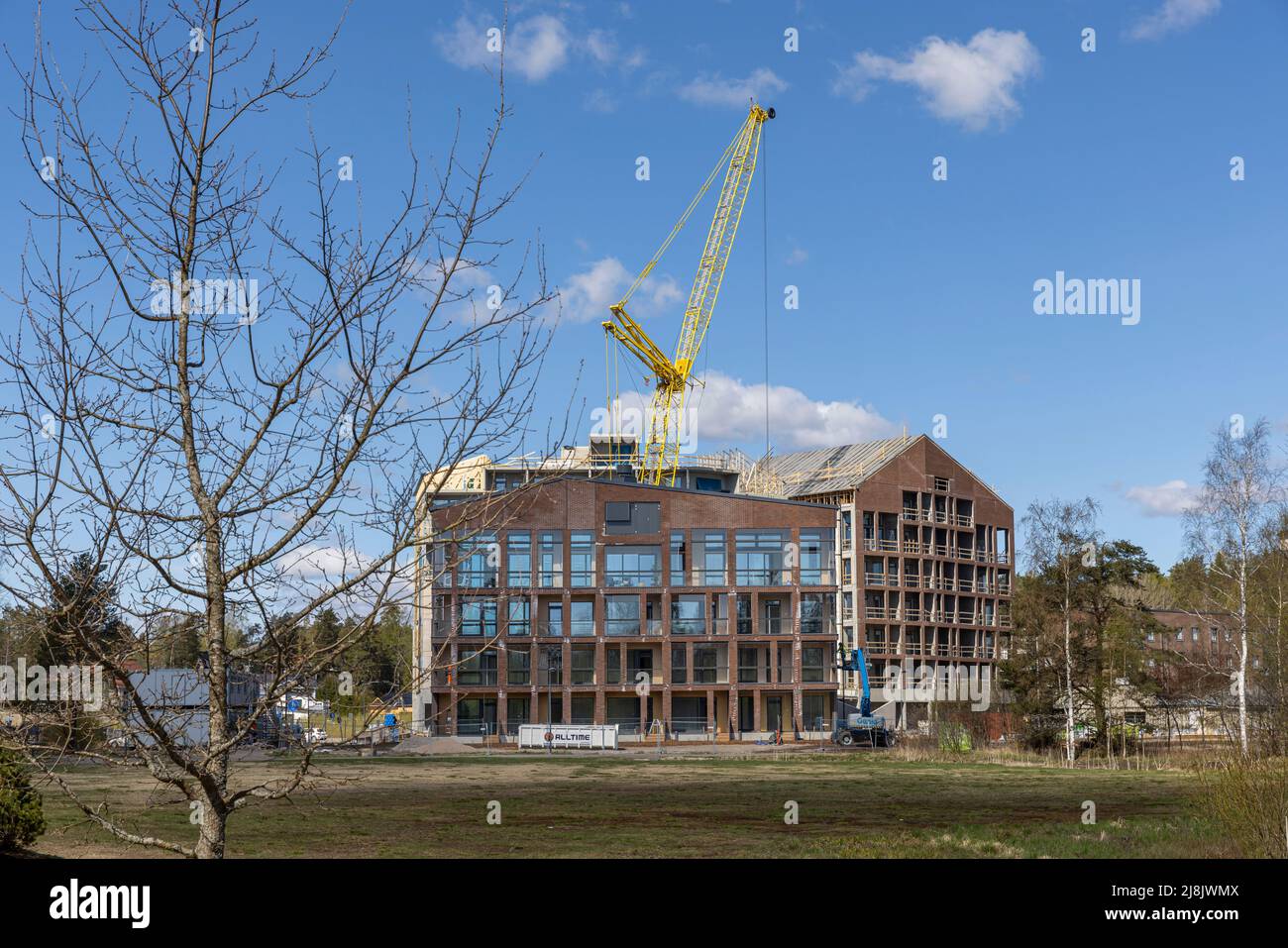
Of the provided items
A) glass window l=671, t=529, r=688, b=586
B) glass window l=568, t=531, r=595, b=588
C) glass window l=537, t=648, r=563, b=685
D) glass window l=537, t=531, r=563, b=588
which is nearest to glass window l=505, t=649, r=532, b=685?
glass window l=537, t=648, r=563, b=685

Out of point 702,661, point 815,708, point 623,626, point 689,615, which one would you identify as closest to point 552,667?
point 623,626

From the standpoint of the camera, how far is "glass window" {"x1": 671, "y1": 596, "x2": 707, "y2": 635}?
7850cm

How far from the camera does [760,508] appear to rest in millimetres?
78938

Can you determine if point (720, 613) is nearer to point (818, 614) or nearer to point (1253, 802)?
point (818, 614)

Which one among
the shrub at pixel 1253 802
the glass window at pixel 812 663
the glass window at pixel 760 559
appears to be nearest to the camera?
the shrub at pixel 1253 802

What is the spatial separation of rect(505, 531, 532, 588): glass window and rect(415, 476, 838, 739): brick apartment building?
10 centimetres

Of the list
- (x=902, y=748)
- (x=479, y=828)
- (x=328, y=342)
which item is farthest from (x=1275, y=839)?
(x=902, y=748)

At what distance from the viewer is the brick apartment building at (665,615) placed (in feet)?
254

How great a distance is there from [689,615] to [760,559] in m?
5.93

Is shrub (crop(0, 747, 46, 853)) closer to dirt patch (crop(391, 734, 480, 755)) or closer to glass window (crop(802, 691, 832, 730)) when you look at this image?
dirt patch (crop(391, 734, 480, 755))

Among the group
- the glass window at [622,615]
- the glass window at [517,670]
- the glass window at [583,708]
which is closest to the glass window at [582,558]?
the glass window at [622,615]

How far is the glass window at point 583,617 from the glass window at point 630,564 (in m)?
2.08

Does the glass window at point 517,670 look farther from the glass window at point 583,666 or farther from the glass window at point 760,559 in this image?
the glass window at point 760,559

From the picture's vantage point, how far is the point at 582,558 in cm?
7788
